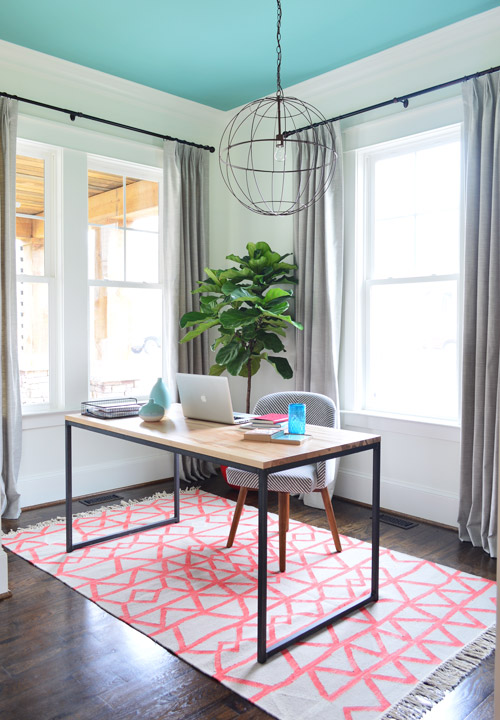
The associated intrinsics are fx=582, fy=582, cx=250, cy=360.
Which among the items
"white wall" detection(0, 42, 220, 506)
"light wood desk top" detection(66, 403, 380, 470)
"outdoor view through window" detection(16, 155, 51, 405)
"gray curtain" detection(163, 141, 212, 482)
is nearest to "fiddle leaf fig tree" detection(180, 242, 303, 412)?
"gray curtain" detection(163, 141, 212, 482)

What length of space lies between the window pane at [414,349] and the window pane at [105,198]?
199 centimetres

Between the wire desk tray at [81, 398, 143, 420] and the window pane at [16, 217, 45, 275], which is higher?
the window pane at [16, 217, 45, 275]

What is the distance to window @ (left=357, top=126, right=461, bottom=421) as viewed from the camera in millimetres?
3617

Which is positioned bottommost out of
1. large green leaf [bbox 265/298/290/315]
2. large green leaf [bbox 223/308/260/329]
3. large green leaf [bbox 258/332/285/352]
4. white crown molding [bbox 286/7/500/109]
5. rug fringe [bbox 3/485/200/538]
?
rug fringe [bbox 3/485/200/538]

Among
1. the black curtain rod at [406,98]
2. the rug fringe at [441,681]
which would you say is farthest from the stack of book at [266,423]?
the black curtain rod at [406,98]

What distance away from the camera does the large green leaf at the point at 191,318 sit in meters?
4.27

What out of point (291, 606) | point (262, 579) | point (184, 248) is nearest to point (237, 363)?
point (184, 248)

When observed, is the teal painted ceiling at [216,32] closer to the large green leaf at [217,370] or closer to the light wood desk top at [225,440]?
the large green leaf at [217,370]

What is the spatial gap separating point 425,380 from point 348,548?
123cm

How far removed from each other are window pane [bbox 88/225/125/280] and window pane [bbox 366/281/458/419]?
190 centimetres

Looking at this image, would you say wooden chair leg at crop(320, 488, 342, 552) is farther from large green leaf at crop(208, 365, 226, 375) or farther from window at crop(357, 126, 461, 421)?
large green leaf at crop(208, 365, 226, 375)

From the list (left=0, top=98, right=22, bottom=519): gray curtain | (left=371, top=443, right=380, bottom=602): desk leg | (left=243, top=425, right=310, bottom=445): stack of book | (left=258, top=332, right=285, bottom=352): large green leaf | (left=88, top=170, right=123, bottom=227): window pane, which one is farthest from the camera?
(left=88, top=170, right=123, bottom=227): window pane

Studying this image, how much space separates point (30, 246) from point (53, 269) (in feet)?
0.69

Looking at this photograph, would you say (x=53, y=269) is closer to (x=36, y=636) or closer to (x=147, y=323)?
(x=147, y=323)
